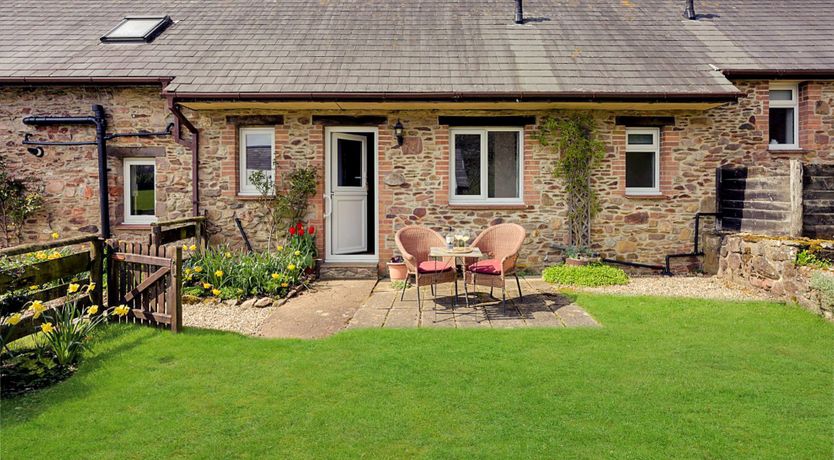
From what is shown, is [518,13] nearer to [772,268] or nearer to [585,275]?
[585,275]

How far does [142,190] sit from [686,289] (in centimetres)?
985

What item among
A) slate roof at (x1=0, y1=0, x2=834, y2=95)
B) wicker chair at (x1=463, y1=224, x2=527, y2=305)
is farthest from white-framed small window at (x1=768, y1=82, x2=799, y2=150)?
wicker chair at (x1=463, y1=224, x2=527, y2=305)

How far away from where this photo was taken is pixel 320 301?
7.43 metres

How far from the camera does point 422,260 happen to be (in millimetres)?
7484

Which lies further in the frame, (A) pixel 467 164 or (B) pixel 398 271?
(A) pixel 467 164

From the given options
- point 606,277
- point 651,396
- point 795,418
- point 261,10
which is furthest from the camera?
point 261,10

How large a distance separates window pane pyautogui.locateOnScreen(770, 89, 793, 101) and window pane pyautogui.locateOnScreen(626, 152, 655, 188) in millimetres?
2701

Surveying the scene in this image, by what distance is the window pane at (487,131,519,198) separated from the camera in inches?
374

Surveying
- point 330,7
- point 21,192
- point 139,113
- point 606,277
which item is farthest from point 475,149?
point 21,192

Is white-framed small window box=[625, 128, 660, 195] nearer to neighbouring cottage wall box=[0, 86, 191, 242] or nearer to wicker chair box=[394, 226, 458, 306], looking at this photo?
wicker chair box=[394, 226, 458, 306]

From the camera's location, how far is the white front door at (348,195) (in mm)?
9508

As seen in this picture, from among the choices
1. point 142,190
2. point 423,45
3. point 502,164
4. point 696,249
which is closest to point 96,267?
point 142,190

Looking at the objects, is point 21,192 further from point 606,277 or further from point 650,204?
point 650,204

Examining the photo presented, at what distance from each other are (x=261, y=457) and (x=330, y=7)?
11116mm
